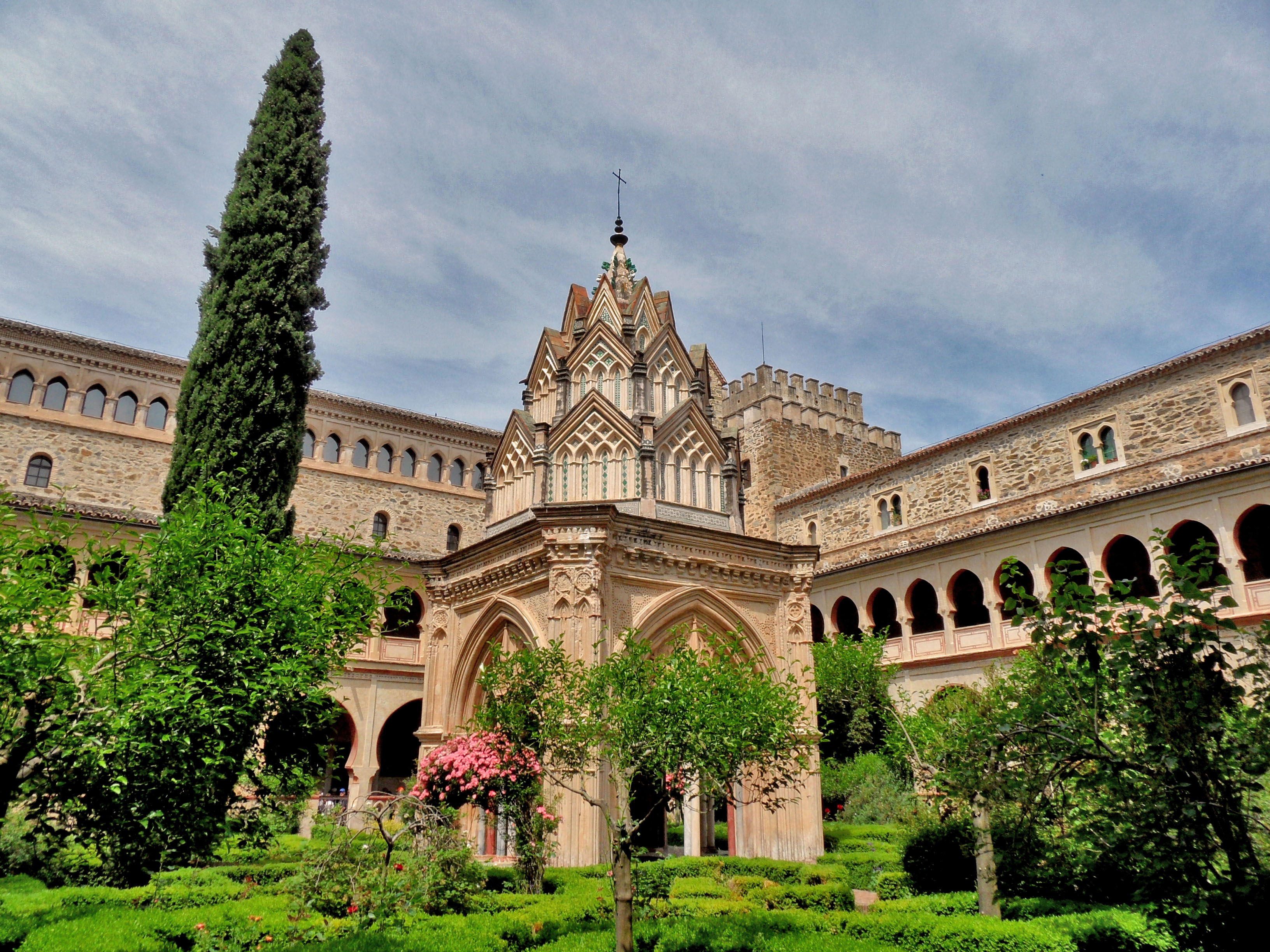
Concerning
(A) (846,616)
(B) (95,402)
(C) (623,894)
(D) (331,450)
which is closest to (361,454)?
(D) (331,450)

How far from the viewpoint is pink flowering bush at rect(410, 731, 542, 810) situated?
39.7 feet

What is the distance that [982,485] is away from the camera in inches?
1159

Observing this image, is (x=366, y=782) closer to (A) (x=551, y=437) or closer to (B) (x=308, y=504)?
(B) (x=308, y=504)

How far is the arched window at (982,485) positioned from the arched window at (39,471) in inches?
1135

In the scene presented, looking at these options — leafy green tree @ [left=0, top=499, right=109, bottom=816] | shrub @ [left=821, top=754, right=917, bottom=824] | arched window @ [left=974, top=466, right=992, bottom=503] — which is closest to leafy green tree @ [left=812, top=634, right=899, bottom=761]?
shrub @ [left=821, top=754, right=917, bottom=824]

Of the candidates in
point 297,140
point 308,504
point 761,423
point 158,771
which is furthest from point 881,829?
point 761,423

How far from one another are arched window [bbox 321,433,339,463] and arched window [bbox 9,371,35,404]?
8.43 meters

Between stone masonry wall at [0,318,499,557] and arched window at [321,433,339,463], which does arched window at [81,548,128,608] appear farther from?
arched window at [321,433,339,463]

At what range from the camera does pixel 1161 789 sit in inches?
199

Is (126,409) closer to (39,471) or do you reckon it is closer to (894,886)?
(39,471)

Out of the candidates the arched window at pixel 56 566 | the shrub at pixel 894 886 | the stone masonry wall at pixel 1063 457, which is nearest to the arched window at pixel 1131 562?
the stone masonry wall at pixel 1063 457

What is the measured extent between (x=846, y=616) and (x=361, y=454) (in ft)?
59.9

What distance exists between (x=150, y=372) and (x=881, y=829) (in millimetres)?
24955

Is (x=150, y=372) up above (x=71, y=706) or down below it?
above
